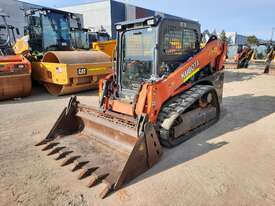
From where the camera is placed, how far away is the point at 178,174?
296 cm

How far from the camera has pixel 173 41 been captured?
403 cm

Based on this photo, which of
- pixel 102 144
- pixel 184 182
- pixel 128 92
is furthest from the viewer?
pixel 128 92

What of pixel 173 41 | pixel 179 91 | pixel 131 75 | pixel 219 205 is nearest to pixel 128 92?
pixel 131 75

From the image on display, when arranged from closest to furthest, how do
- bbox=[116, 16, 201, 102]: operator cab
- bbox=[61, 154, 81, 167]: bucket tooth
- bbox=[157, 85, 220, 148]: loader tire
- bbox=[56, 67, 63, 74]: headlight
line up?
bbox=[61, 154, 81, 167]: bucket tooth < bbox=[157, 85, 220, 148]: loader tire < bbox=[116, 16, 201, 102]: operator cab < bbox=[56, 67, 63, 74]: headlight

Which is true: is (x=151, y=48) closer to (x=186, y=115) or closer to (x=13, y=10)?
(x=186, y=115)

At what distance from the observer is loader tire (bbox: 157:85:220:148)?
11.5 ft

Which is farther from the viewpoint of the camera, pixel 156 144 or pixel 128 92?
pixel 128 92

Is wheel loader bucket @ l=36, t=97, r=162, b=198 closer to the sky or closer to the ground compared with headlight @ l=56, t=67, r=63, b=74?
closer to the ground

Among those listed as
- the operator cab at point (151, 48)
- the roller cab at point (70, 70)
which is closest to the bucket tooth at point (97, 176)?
the operator cab at point (151, 48)

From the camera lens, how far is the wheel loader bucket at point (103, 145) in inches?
109

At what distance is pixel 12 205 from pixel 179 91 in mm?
2956

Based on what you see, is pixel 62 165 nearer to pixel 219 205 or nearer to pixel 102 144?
pixel 102 144

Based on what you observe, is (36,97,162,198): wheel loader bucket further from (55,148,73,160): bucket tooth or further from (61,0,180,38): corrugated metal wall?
(61,0,180,38): corrugated metal wall

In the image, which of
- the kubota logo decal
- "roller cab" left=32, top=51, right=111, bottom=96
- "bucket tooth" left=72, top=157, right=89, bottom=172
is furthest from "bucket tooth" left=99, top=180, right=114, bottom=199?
"roller cab" left=32, top=51, right=111, bottom=96
